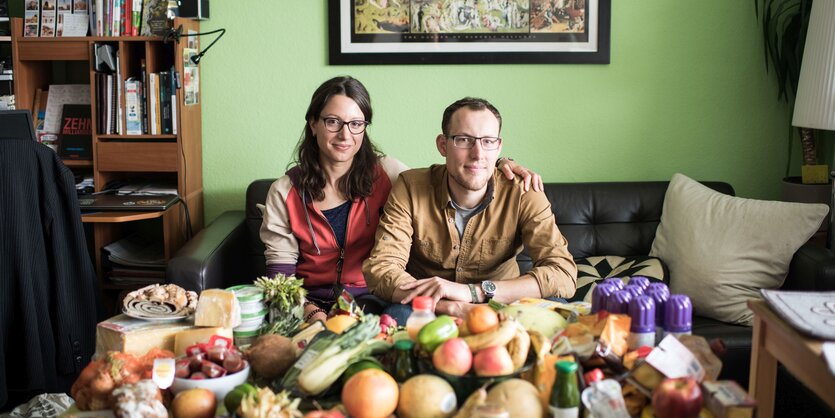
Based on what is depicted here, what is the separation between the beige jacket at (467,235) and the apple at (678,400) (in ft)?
3.32

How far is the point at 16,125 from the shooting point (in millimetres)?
2750

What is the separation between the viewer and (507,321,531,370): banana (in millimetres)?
1448

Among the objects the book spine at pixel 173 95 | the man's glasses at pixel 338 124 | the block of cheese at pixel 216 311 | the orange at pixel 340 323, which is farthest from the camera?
the book spine at pixel 173 95

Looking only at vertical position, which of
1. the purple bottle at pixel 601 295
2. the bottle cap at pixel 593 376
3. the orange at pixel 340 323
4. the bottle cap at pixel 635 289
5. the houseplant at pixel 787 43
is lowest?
the orange at pixel 340 323

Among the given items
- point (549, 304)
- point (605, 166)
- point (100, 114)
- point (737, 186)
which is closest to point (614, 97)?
point (605, 166)

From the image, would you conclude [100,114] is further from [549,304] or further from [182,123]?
[549,304]

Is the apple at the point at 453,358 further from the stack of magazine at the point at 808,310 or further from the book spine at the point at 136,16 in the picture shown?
the book spine at the point at 136,16

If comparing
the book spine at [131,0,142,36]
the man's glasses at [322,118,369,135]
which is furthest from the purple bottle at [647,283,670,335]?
the book spine at [131,0,142,36]

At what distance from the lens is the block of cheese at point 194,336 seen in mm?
1766

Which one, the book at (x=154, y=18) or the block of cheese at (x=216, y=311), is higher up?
the book at (x=154, y=18)

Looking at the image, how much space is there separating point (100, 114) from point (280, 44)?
780mm

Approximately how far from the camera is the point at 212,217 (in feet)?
11.5

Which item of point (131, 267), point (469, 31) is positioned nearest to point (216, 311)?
point (131, 267)

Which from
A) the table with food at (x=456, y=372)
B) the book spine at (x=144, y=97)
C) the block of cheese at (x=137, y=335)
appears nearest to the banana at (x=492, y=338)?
the table with food at (x=456, y=372)
